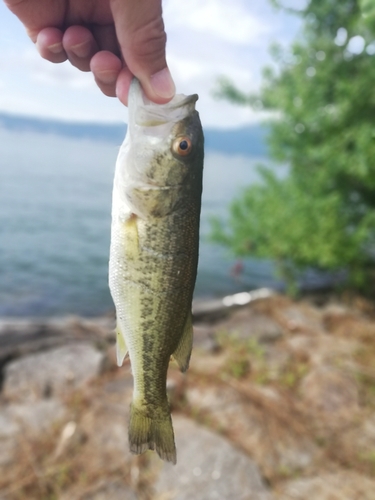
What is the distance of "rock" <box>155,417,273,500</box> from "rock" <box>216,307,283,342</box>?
3.67 m

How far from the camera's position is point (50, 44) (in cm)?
292

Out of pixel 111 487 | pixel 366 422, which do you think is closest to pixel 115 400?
pixel 111 487

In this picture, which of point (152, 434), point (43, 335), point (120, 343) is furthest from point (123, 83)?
point (43, 335)

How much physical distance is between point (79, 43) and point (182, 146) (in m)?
1.08

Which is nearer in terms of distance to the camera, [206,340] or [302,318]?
[206,340]

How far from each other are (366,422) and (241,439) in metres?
2.04

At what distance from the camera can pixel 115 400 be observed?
6680mm

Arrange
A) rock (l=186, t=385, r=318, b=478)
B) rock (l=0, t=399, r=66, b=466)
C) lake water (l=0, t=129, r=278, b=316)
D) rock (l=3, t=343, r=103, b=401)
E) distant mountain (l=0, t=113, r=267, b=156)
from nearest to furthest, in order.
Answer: rock (l=0, t=399, r=66, b=466), rock (l=186, t=385, r=318, b=478), rock (l=3, t=343, r=103, b=401), lake water (l=0, t=129, r=278, b=316), distant mountain (l=0, t=113, r=267, b=156)

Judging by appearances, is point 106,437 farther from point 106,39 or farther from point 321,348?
point 106,39

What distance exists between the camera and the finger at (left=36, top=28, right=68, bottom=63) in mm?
2893

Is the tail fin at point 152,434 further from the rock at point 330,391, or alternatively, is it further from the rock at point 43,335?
the rock at point 43,335

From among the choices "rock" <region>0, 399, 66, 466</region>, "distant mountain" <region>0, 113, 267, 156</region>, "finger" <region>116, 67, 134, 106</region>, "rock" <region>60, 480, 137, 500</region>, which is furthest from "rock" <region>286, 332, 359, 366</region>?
"distant mountain" <region>0, 113, 267, 156</region>

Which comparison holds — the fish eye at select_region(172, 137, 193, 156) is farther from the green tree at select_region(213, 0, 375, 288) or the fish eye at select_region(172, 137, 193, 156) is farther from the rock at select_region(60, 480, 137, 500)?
the green tree at select_region(213, 0, 375, 288)

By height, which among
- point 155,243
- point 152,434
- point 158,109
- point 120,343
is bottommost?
point 152,434
